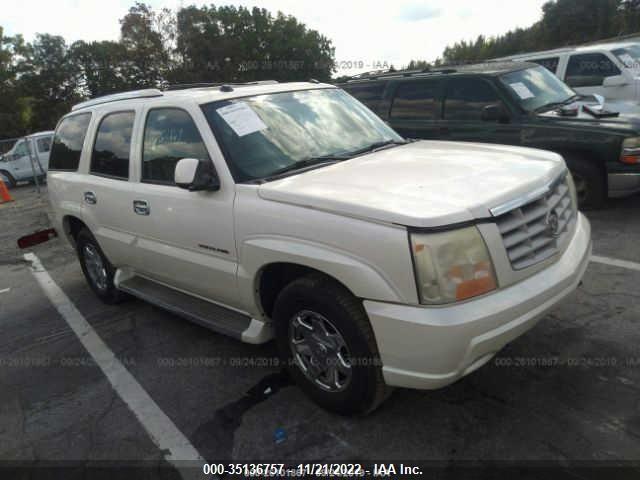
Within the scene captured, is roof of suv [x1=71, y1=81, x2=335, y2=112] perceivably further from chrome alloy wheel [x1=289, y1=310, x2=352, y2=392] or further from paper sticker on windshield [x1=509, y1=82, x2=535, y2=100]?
paper sticker on windshield [x1=509, y1=82, x2=535, y2=100]

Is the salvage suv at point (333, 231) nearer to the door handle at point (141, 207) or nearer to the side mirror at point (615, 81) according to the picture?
the door handle at point (141, 207)

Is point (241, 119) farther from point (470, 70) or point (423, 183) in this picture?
point (470, 70)

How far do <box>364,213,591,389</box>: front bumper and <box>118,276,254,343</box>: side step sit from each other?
112 cm

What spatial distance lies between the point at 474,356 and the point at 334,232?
2.93ft

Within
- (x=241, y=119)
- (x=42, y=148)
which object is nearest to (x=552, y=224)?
(x=241, y=119)

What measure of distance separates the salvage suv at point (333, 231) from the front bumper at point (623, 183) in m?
2.95

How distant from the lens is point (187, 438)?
299 centimetres

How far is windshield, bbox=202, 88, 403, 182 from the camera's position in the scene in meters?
3.28

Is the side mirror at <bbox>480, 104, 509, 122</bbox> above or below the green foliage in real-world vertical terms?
below

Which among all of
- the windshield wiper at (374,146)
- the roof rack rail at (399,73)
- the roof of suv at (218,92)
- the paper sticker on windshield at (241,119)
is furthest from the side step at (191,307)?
the roof rack rail at (399,73)

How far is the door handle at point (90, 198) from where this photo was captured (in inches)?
180

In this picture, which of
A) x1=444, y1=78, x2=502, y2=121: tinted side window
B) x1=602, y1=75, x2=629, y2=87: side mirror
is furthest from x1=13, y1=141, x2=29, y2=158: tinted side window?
x1=602, y1=75, x2=629, y2=87: side mirror

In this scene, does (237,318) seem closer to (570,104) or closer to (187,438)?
(187,438)

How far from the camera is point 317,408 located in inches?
122
